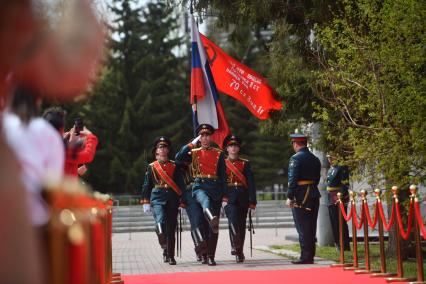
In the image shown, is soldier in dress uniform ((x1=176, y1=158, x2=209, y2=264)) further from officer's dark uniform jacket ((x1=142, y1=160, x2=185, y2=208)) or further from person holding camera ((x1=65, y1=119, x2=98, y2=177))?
person holding camera ((x1=65, y1=119, x2=98, y2=177))

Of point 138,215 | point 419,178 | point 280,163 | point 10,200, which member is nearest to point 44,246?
point 10,200

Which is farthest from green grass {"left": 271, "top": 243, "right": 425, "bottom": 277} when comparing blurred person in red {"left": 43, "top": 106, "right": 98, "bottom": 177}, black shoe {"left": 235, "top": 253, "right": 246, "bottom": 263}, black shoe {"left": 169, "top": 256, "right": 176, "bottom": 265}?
blurred person in red {"left": 43, "top": 106, "right": 98, "bottom": 177}

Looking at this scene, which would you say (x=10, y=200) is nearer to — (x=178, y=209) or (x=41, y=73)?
(x=41, y=73)

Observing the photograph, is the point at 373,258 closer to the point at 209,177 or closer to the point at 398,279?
the point at 209,177

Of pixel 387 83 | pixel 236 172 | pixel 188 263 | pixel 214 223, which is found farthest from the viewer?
pixel 236 172

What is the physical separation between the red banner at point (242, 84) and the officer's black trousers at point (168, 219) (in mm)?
2447

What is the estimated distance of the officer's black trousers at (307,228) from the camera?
1402 centimetres

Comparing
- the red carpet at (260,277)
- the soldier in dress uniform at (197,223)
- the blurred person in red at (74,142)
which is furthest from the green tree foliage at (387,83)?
the blurred person in red at (74,142)

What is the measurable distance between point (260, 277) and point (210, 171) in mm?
3676

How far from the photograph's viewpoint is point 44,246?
5.52 feet

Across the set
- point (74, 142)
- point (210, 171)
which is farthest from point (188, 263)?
point (74, 142)

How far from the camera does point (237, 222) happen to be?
15.4 m

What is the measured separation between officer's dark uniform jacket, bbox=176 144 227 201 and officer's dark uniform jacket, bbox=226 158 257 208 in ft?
2.44

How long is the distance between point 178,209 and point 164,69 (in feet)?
126
